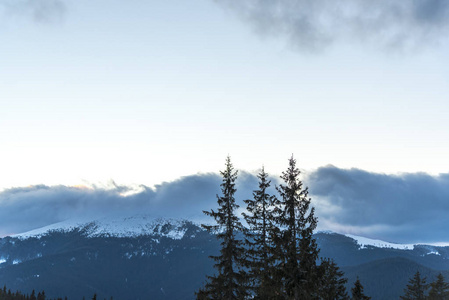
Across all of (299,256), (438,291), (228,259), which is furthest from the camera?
(438,291)

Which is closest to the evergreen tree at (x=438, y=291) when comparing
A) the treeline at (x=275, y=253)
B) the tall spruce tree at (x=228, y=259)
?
the treeline at (x=275, y=253)

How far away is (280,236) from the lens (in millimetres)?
25672

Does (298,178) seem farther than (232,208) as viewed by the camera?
No

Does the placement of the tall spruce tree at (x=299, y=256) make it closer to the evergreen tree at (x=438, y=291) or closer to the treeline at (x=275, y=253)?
the treeline at (x=275, y=253)

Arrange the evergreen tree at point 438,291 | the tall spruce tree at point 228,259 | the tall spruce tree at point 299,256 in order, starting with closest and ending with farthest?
the tall spruce tree at point 299,256 → the tall spruce tree at point 228,259 → the evergreen tree at point 438,291

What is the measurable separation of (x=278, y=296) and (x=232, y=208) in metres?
11.1

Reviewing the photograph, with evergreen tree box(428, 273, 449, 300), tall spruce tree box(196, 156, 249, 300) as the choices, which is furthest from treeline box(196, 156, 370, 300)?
evergreen tree box(428, 273, 449, 300)

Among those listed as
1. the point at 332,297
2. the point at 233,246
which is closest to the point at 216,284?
the point at 233,246

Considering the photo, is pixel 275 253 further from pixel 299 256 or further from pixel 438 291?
pixel 438 291

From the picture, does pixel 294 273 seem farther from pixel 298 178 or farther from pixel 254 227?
pixel 254 227

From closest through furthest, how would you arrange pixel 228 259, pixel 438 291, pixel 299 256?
pixel 299 256 < pixel 228 259 < pixel 438 291

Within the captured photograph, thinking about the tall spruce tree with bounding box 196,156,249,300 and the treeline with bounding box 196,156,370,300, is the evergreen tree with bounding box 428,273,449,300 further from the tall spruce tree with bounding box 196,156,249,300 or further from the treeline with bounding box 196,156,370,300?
the tall spruce tree with bounding box 196,156,249,300

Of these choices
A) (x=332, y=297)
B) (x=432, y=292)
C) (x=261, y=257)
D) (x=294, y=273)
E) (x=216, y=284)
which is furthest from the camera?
(x=432, y=292)

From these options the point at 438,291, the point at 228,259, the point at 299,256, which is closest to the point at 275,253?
the point at 299,256
